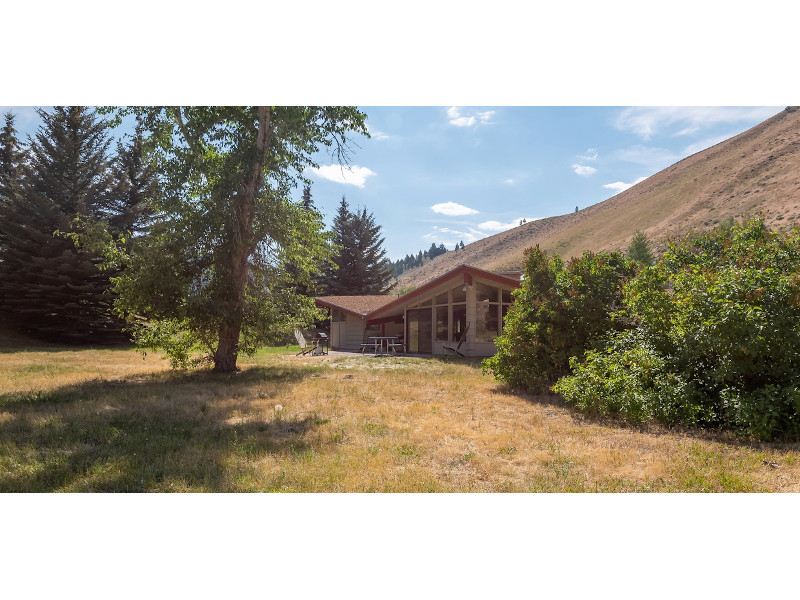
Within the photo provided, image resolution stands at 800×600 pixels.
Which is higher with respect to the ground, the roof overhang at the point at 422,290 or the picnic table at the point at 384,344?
the roof overhang at the point at 422,290

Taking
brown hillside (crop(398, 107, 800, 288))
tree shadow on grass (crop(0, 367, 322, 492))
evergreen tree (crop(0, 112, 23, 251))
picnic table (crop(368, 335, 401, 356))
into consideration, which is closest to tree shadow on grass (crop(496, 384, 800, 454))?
tree shadow on grass (crop(0, 367, 322, 492))

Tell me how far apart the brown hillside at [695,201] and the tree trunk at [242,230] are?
55.9m

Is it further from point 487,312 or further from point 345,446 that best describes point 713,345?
point 487,312

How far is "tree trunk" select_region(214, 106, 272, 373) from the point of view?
11.7m

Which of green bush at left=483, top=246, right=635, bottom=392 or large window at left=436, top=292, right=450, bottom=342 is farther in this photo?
large window at left=436, top=292, right=450, bottom=342

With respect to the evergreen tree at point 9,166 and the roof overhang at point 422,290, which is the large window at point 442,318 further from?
the evergreen tree at point 9,166

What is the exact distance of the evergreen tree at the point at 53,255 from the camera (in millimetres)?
24875

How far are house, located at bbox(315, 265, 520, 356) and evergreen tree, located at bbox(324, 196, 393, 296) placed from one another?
14793 mm

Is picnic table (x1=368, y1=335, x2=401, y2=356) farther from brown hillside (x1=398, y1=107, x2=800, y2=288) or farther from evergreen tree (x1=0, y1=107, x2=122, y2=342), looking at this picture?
brown hillside (x1=398, y1=107, x2=800, y2=288)

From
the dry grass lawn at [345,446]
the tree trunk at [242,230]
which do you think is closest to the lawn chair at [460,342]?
the dry grass lawn at [345,446]

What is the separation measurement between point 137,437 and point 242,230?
6875 mm

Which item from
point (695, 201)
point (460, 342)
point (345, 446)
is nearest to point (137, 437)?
point (345, 446)

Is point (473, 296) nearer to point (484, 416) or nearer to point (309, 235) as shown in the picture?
point (309, 235)

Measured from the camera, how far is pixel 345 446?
582 cm
